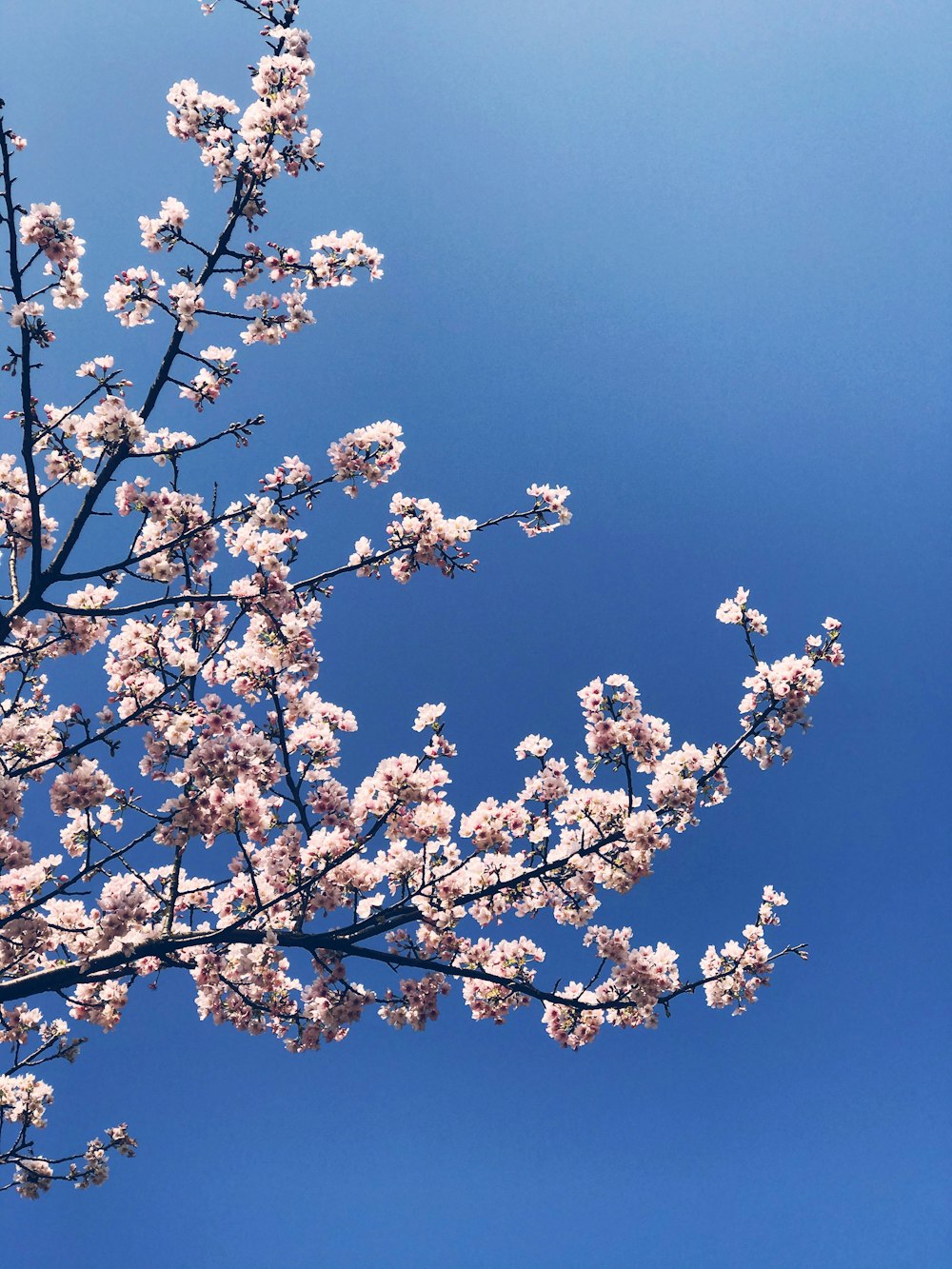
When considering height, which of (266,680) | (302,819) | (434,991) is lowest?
(434,991)

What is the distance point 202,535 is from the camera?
8.03 meters

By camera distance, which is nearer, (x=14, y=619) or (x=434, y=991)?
(x=14, y=619)

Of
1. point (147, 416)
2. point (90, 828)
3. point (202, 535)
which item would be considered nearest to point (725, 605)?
point (202, 535)

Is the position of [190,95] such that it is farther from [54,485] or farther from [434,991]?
[434,991]

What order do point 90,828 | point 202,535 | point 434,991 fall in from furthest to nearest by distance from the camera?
point 434,991
point 202,535
point 90,828

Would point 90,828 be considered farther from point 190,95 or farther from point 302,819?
point 190,95

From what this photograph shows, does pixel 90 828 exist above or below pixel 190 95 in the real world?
below

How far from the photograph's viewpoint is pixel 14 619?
23.8ft

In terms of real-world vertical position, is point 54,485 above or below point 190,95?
below

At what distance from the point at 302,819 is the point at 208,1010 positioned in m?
3.30

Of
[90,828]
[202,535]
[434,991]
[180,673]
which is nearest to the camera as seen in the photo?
[90,828]

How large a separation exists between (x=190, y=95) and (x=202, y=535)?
468cm

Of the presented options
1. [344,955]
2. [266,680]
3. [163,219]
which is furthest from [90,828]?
[163,219]

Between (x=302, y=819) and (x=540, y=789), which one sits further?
(x=540, y=789)
